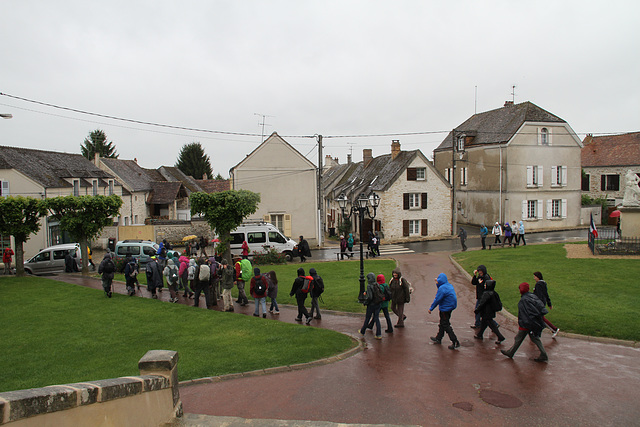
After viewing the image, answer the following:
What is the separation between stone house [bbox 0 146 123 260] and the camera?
30.4 meters

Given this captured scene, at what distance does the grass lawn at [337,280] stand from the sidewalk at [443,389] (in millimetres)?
3901

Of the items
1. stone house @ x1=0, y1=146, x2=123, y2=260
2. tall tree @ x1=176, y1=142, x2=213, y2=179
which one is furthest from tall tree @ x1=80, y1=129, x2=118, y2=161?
stone house @ x1=0, y1=146, x2=123, y2=260

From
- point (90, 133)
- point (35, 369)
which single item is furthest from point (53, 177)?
point (90, 133)

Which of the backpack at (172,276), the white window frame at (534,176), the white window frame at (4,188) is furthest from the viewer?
the white window frame at (534,176)

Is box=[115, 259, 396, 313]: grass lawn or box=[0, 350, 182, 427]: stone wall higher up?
box=[0, 350, 182, 427]: stone wall

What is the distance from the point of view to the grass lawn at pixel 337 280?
1523 centimetres

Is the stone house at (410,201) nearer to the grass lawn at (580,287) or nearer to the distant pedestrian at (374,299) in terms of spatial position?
the grass lawn at (580,287)

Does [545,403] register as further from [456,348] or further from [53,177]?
[53,177]

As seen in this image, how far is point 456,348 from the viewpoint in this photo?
34.7ft

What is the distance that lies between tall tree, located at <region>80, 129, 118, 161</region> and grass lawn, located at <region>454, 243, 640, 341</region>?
71.0 meters

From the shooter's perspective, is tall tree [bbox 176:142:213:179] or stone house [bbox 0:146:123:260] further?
tall tree [bbox 176:142:213:179]

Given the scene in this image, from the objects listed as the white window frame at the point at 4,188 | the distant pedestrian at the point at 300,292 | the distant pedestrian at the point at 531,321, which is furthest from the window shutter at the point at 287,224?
the distant pedestrian at the point at 531,321

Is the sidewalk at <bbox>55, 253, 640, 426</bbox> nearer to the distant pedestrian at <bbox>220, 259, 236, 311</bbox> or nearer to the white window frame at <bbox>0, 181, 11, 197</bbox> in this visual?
the distant pedestrian at <bbox>220, 259, 236, 311</bbox>

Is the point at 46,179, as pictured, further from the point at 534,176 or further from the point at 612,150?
the point at 612,150
